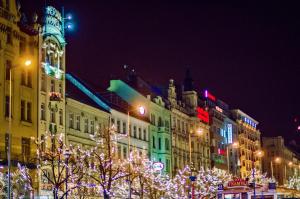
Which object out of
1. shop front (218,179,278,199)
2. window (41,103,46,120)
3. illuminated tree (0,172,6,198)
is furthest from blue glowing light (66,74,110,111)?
shop front (218,179,278,199)

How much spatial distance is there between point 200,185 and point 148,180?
46.4 feet

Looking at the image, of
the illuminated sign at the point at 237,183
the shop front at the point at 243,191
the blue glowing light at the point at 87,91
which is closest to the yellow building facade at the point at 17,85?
the blue glowing light at the point at 87,91

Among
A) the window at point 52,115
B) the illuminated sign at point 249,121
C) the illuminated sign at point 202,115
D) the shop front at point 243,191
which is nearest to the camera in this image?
the shop front at point 243,191

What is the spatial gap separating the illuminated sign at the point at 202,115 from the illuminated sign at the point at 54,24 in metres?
52.2

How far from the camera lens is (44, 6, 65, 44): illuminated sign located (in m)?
67.5

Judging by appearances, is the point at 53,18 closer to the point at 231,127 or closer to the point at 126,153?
the point at 126,153

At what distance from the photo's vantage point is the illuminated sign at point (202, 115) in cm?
11891

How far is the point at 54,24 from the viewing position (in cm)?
6881

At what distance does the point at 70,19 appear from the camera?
71625 mm

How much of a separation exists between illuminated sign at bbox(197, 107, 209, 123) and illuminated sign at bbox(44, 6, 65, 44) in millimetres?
52213

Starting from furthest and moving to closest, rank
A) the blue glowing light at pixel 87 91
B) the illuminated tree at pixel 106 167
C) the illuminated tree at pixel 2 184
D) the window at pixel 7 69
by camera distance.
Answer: the blue glowing light at pixel 87 91, the window at pixel 7 69, the illuminated tree at pixel 2 184, the illuminated tree at pixel 106 167

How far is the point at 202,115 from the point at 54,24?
5648 cm

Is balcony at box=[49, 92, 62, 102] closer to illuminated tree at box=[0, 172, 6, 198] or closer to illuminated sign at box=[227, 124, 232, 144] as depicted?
illuminated tree at box=[0, 172, 6, 198]

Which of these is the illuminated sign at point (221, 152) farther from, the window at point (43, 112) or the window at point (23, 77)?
the window at point (23, 77)
